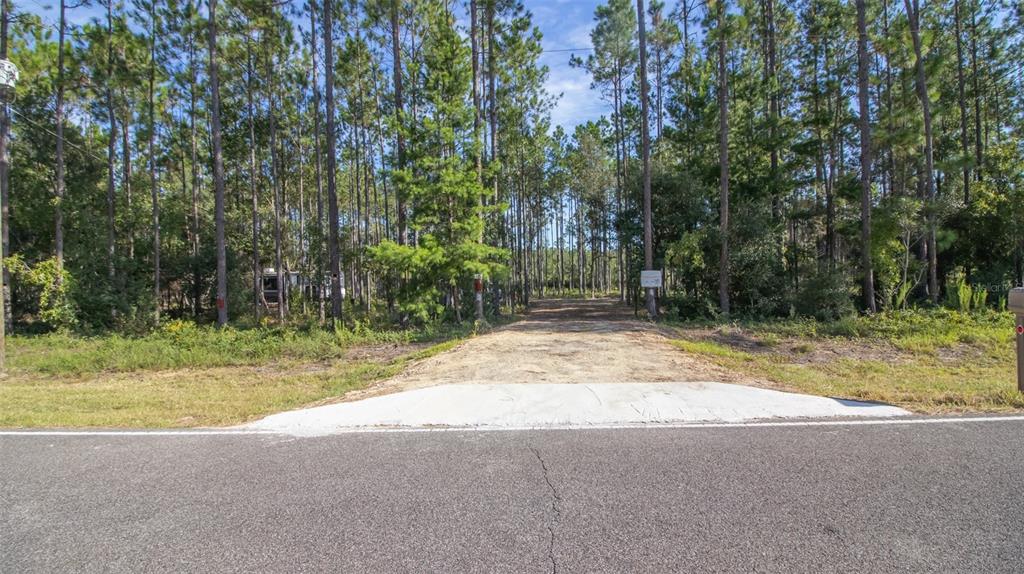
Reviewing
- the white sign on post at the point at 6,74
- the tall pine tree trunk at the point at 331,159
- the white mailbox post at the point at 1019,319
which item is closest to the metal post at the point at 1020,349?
the white mailbox post at the point at 1019,319

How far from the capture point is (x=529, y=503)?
3.56 metres

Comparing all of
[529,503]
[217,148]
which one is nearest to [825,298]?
[529,503]

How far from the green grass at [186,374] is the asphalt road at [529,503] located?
5.57 feet

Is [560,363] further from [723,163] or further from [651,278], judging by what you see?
[723,163]

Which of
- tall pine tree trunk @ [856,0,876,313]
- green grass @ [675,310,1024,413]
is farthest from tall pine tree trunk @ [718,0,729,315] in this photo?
tall pine tree trunk @ [856,0,876,313]

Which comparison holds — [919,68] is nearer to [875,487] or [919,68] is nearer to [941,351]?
[941,351]

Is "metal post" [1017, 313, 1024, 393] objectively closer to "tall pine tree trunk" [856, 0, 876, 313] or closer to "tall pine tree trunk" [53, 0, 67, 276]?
"tall pine tree trunk" [856, 0, 876, 313]

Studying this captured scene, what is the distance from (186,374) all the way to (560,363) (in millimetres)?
8035

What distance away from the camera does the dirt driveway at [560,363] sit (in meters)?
8.35

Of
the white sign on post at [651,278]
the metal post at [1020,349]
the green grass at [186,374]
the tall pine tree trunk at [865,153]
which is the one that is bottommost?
the green grass at [186,374]

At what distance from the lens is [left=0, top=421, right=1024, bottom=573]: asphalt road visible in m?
2.85

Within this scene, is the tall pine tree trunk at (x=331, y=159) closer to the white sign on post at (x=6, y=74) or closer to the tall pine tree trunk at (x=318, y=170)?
the tall pine tree trunk at (x=318, y=170)

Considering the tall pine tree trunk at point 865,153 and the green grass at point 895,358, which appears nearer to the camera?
the green grass at point 895,358

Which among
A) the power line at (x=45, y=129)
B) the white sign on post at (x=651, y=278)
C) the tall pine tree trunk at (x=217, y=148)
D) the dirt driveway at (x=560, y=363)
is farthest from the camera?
the power line at (x=45, y=129)
